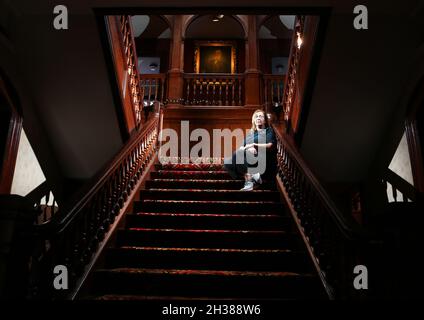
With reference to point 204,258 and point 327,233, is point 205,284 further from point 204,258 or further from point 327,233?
point 327,233

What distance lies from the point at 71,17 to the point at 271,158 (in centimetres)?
278

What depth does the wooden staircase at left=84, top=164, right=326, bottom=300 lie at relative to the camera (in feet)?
9.02

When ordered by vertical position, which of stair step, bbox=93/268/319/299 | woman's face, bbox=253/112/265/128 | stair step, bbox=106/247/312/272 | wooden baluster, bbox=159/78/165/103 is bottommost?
stair step, bbox=93/268/319/299

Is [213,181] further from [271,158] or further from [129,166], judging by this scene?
[129,166]

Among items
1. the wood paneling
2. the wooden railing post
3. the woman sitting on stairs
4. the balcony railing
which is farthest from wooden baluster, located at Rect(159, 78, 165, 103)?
the woman sitting on stairs

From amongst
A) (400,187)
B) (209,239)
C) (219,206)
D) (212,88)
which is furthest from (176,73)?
(209,239)

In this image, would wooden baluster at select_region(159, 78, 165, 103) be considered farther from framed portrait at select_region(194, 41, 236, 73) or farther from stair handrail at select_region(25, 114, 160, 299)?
stair handrail at select_region(25, 114, 160, 299)

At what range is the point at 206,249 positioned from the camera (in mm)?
3131

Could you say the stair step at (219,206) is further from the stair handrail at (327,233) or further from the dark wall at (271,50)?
the dark wall at (271,50)

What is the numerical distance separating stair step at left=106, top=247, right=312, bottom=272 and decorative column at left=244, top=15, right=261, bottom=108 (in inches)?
200

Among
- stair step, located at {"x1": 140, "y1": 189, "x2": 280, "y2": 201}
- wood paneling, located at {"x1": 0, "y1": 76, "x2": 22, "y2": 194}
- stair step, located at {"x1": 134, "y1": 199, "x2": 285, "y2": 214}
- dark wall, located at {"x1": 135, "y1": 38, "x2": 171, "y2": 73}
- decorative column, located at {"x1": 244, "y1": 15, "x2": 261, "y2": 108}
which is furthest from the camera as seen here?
dark wall, located at {"x1": 135, "y1": 38, "x2": 171, "y2": 73}

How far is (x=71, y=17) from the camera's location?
152 inches

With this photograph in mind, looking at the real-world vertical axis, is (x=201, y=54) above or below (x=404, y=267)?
above

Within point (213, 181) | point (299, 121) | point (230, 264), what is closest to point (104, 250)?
point (230, 264)
